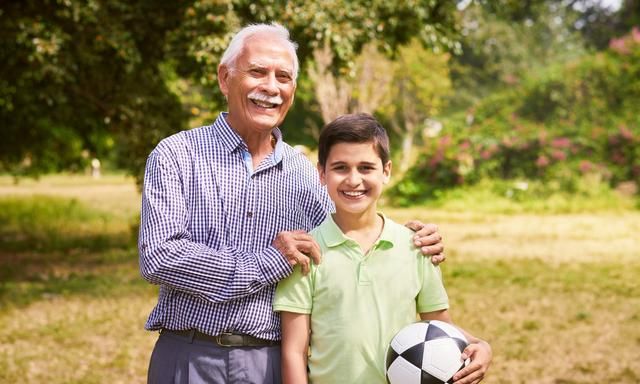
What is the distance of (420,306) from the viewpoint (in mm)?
2869

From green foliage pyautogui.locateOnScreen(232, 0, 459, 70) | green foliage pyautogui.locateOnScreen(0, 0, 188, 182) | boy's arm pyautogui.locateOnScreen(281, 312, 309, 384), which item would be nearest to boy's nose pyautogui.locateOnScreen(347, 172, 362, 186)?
boy's arm pyautogui.locateOnScreen(281, 312, 309, 384)

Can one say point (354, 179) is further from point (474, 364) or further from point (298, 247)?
point (474, 364)

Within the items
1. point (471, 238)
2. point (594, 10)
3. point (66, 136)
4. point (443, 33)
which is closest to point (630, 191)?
point (471, 238)

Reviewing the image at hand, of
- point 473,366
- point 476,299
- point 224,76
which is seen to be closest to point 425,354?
point 473,366

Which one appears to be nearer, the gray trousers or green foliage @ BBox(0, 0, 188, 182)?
the gray trousers

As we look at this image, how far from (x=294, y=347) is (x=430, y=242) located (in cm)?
60

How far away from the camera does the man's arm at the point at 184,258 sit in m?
2.55

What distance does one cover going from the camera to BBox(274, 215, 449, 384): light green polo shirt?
2688 millimetres

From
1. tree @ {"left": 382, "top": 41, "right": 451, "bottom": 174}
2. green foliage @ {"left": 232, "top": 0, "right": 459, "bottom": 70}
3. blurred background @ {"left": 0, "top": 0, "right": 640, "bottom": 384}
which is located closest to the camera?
blurred background @ {"left": 0, "top": 0, "right": 640, "bottom": 384}

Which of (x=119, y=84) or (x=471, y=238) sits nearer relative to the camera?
(x=119, y=84)

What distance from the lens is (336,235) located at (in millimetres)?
2770

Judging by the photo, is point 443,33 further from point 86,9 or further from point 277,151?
point 277,151

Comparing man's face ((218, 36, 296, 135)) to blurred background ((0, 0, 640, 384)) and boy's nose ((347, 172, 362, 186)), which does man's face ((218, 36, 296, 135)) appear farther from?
blurred background ((0, 0, 640, 384))

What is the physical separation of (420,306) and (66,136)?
467 inches
